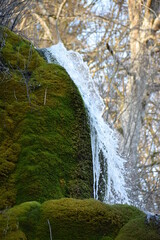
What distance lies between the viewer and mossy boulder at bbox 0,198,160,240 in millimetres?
2719

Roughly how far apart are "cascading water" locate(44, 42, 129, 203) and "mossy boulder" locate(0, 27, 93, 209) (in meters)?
0.14

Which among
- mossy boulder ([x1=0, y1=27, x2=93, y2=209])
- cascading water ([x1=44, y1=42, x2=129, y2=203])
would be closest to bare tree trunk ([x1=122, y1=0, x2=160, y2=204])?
cascading water ([x1=44, y1=42, x2=129, y2=203])

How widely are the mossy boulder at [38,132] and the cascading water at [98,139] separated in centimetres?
14

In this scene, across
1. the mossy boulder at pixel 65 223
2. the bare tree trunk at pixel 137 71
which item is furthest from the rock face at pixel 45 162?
the bare tree trunk at pixel 137 71

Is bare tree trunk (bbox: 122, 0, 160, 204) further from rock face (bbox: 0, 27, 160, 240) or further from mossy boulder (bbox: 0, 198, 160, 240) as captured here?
mossy boulder (bbox: 0, 198, 160, 240)

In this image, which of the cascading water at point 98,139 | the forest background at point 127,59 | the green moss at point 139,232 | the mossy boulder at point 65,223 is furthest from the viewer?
the forest background at point 127,59

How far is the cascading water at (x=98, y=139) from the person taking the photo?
4168 millimetres

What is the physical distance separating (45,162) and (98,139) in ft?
2.81

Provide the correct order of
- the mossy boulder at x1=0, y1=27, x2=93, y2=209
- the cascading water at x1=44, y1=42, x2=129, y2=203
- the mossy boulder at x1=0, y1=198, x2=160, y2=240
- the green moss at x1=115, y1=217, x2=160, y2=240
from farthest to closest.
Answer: the cascading water at x1=44, y1=42, x2=129, y2=203
the mossy boulder at x1=0, y1=27, x2=93, y2=209
the mossy boulder at x1=0, y1=198, x2=160, y2=240
the green moss at x1=115, y1=217, x2=160, y2=240

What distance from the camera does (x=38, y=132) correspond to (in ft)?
12.2

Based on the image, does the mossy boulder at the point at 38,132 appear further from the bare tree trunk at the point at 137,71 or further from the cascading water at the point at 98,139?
the bare tree trunk at the point at 137,71

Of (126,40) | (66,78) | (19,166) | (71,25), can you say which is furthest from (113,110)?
(19,166)

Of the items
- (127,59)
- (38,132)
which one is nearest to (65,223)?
(38,132)

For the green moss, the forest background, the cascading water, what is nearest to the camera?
the green moss
